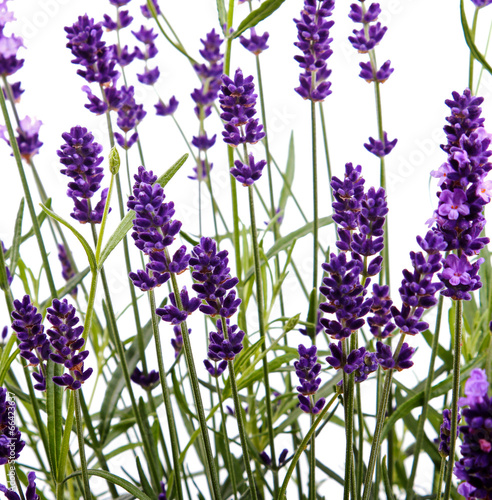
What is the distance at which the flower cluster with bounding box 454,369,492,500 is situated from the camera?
49 cm

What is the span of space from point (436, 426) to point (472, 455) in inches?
21.8

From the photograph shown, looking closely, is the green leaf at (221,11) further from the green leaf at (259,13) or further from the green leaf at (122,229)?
the green leaf at (122,229)

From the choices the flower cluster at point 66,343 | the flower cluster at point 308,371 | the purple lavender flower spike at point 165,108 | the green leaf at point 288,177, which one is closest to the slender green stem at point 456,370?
the flower cluster at point 308,371

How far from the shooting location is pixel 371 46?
98cm

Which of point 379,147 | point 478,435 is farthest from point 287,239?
point 478,435

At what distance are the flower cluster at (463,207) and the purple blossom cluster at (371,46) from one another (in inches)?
13.3

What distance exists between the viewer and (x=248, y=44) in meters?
1.15

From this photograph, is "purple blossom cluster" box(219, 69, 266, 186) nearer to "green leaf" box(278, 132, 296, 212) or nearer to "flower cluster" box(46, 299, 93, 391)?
"flower cluster" box(46, 299, 93, 391)

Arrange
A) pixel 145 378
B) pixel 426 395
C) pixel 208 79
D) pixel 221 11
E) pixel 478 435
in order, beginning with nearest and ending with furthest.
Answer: pixel 478 435
pixel 426 395
pixel 221 11
pixel 145 378
pixel 208 79

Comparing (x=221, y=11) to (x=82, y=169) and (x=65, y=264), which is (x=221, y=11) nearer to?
(x=82, y=169)

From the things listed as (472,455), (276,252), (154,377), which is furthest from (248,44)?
(472,455)

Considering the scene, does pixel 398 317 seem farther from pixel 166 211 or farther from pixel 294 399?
pixel 294 399

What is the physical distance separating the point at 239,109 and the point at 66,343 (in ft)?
1.11

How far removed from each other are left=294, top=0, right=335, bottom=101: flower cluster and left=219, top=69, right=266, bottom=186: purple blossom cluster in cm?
19
